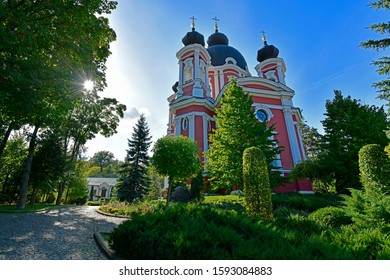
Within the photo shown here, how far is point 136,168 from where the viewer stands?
2130cm

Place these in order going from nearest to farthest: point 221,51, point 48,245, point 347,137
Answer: point 48,245
point 347,137
point 221,51

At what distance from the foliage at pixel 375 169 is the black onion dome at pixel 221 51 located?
25.0m

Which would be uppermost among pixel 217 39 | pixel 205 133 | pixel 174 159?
pixel 217 39

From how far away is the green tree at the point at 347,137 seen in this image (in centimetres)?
1441

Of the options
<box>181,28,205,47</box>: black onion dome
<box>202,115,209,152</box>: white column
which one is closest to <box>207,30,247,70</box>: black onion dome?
<box>181,28,205,47</box>: black onion dome

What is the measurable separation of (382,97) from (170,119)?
88.2 feet

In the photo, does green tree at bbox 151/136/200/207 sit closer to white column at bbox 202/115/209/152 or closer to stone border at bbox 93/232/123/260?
stone border at bbox 93/232/123/260

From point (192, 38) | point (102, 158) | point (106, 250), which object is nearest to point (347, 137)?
point (106, 250)

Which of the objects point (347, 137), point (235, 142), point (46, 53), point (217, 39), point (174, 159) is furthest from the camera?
point (217, 39)

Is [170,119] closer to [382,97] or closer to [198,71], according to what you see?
[198,71]

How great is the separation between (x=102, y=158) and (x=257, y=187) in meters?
71.6

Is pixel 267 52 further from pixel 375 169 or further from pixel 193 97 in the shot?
pixel 375 169

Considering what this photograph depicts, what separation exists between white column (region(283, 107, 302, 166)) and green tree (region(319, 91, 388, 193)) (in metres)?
4.01

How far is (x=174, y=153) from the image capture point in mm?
12695
